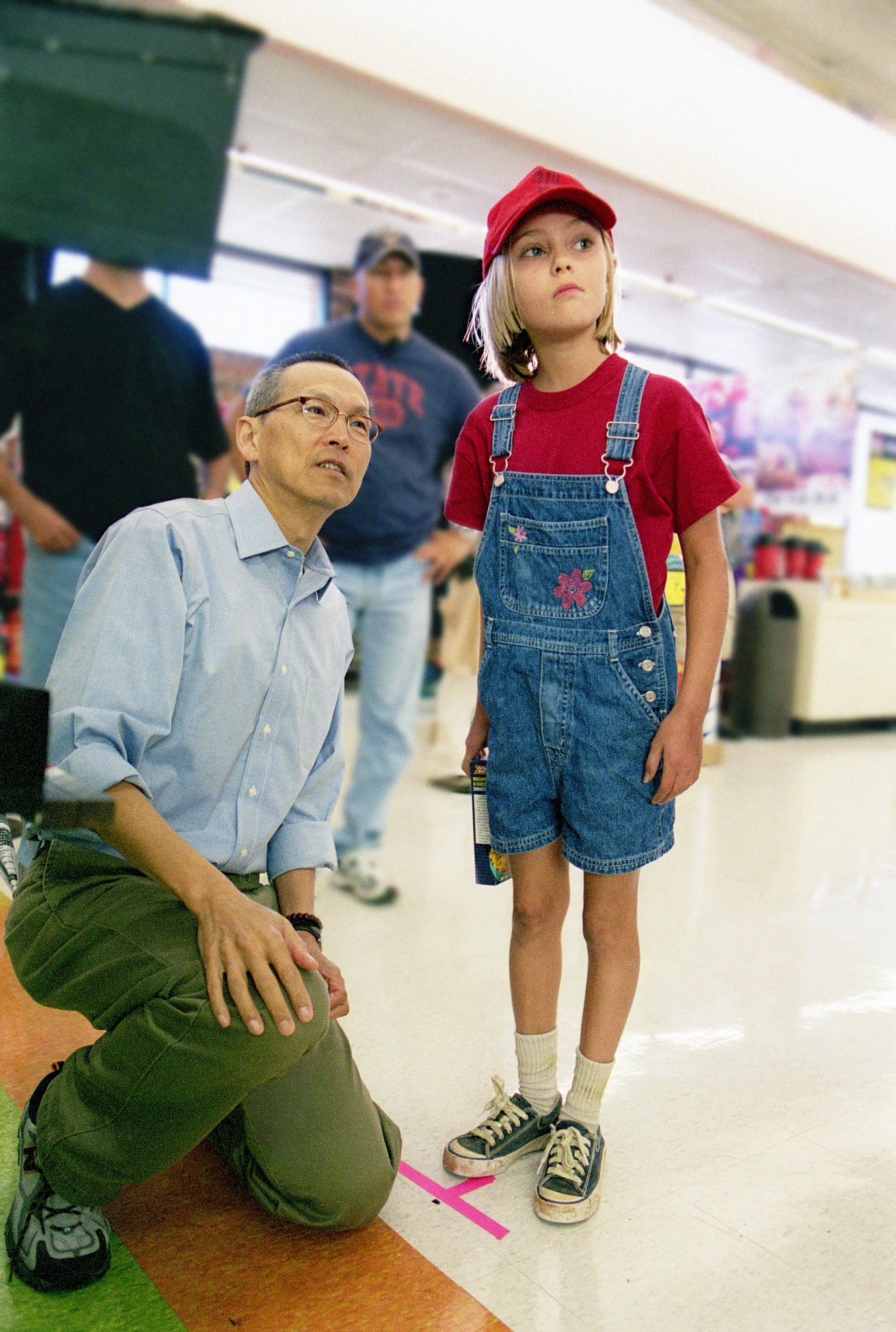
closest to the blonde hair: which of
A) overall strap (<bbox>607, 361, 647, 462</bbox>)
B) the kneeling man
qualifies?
overall strap (<bbox>607, 361, 647, 462</bbox>)

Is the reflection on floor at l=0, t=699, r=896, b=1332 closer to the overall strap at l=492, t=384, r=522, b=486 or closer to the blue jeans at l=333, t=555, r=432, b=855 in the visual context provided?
the blue jeans at l=333, t=555, r=432, b=855

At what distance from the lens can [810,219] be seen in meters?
5.70

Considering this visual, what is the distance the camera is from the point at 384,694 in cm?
261

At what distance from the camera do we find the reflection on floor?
1.12 meters

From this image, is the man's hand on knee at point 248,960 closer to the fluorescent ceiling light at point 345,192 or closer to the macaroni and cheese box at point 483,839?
the macaroni and cheese box at point 483,839

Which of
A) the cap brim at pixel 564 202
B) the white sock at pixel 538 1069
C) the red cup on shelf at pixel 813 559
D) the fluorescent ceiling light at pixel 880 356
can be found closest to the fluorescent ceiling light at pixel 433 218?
the fluorescent ceiling light at pixel 880 356

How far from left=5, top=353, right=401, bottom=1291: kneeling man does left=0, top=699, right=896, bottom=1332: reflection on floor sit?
0.08m

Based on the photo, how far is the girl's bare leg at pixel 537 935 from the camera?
1414 millimetres

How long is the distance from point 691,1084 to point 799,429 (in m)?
6.02

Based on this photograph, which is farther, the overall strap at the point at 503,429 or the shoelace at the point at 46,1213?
the overall strap at the point at 503,429

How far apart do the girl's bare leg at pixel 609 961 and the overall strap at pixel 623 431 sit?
0.53 metres

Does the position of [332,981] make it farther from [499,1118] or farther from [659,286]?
[659,286]

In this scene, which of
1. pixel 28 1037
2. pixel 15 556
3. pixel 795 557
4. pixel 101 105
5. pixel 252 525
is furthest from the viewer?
pixel 795 557

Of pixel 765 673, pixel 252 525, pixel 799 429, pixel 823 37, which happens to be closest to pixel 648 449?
pixel 252 525
